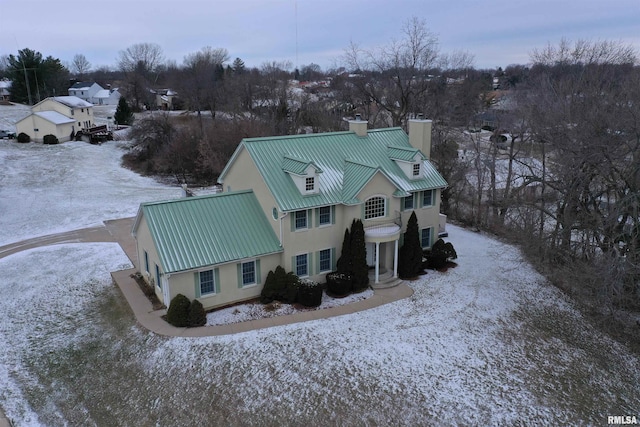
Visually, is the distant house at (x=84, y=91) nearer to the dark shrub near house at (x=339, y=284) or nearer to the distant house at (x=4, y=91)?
the distant house at (x=4, y=91)

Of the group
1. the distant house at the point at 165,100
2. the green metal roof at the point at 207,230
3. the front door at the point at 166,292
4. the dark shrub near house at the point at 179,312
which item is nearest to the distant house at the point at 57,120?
the distant house at the point at 165,100

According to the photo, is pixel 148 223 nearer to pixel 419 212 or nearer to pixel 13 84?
pixel 419 212

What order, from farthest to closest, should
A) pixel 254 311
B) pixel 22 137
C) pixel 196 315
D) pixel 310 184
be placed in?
pixel 22 137 → pixel 310 184 → pixel 254 311 → pixel 196 315

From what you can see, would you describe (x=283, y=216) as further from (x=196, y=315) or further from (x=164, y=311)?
(x=164, y=311)

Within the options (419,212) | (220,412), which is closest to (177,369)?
(220,412)

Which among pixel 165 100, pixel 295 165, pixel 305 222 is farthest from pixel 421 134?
pixel 165 100

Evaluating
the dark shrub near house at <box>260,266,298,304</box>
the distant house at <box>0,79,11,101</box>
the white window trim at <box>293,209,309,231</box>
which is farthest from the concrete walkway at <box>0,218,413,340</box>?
the distant house at <box>0,79,11,101</box>
